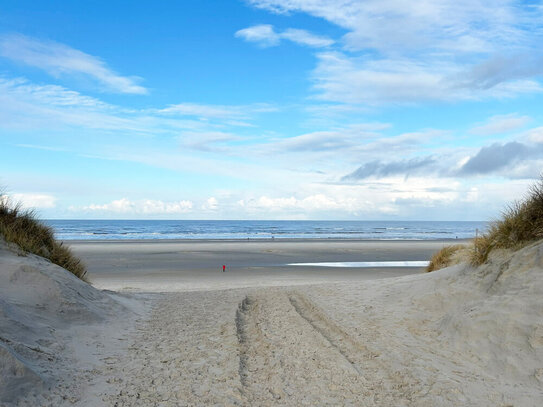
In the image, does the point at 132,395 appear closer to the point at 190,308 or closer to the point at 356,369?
the point at 356,369

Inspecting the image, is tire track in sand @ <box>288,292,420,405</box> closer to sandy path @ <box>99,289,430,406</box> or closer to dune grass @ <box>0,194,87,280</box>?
sandy path @ <box>99,289,430,406</box>

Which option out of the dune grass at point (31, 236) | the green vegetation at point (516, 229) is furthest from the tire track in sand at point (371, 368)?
the dune grass at point (31, 236)

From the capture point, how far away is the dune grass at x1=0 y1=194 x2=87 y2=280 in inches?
A: 386

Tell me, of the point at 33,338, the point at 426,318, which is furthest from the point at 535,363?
the point at 33,338

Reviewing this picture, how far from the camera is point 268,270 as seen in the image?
22.6 metres

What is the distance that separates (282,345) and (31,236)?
265 inches

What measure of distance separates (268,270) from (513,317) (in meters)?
16.4

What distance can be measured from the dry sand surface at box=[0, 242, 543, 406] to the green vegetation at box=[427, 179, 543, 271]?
38cm

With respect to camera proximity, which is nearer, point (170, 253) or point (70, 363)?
point (70, 363)

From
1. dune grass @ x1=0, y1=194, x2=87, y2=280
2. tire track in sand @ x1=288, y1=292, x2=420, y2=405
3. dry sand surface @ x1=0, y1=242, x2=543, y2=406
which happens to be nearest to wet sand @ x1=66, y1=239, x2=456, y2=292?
dune grass @ x1=0, y1=194, x2=87, y2=280

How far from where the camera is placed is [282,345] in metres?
7.52

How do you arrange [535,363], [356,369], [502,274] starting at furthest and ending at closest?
[502,274] → [356,369] → [535,363]

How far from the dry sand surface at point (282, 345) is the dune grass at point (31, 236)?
74 centimetres

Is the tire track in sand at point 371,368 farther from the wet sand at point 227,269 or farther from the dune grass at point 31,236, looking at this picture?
the wet sand at point 227,269
